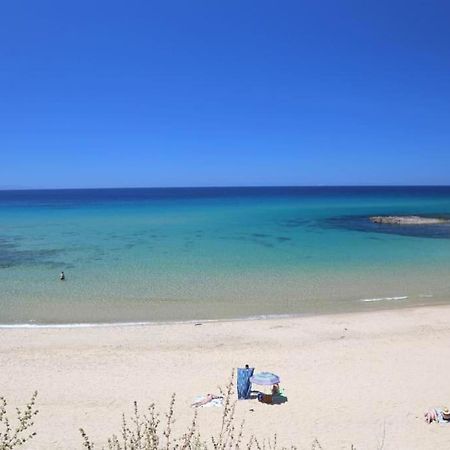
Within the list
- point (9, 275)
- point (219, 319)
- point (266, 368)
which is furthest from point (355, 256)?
point (9, 275)

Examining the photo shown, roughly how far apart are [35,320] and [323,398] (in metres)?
11.5

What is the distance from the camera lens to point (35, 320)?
16891 millimetres

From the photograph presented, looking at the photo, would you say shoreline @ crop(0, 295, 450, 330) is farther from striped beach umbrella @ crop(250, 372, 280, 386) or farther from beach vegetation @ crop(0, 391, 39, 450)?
beach vegetation @ crop(0, 391, 39, 450)

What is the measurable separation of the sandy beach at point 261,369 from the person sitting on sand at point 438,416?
0.20m

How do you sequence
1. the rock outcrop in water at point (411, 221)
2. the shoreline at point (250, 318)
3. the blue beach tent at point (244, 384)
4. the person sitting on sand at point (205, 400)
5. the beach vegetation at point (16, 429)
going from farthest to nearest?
1. the rock outcrop in water at point (411, 221)
2. the shoreline at point (250, 318)
3. the blue beach tent at point (244, 384)
4. the person sitting on sand at point (205, 400)
5. the beach vegetation at point (16, 429)

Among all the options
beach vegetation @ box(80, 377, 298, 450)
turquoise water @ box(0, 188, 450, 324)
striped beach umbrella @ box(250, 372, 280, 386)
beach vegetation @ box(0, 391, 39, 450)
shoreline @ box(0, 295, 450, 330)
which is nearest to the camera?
beach vegetation @ box(0, 391, 39, 450)

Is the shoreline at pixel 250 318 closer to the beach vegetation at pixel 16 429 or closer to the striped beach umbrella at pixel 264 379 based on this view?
the striped beach umbrella at pixel 264 379

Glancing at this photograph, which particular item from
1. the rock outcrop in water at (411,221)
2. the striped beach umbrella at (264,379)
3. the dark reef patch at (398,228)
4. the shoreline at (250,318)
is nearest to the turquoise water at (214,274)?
the shoreline at (250,318)

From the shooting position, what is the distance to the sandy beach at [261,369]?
906cm

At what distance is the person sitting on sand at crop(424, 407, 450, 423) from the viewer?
909 cm

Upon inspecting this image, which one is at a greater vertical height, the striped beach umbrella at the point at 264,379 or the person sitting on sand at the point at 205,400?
the striped beach umbrella at the point at 264,379

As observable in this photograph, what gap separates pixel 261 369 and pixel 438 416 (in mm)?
4437

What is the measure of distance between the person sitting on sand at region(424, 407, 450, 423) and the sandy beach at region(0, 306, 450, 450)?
0.20 metres

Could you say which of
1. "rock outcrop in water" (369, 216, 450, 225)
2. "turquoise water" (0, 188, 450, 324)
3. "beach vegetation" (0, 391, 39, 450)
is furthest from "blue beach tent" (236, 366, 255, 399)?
"rock outcrop in water" (369, 216, 450, 225)
